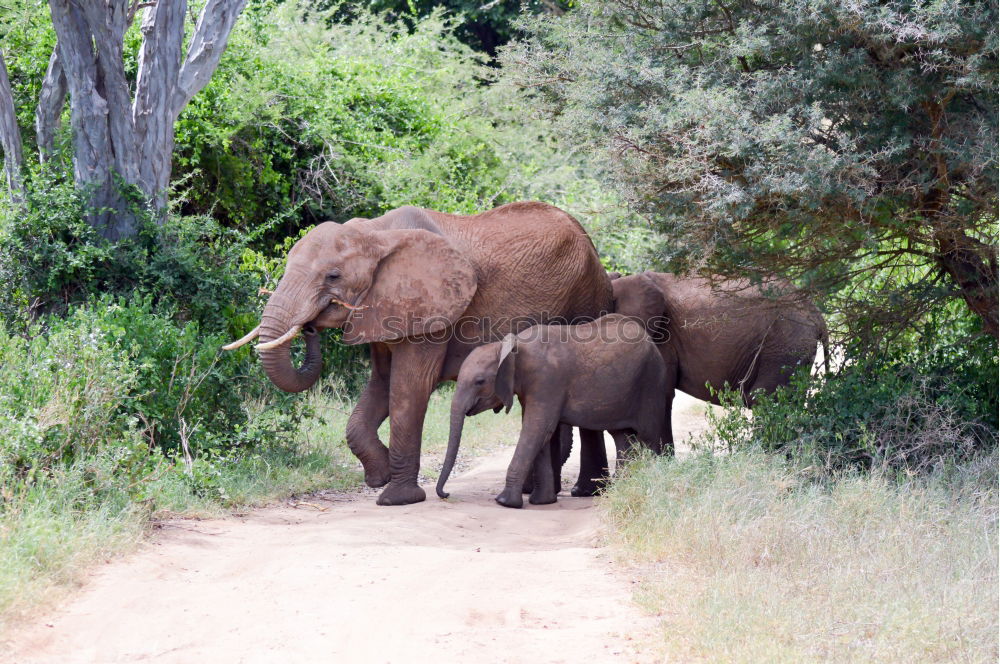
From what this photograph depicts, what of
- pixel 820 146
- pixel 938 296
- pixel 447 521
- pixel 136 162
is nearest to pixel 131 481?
pixel 447 521

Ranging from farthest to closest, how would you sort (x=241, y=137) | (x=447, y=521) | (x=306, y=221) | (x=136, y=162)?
1. (x=306, y=221)
2. (x=241, y=137)
3. (x=136, y=162)
4. (x=447, y=521)

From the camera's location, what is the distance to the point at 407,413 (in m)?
9.25

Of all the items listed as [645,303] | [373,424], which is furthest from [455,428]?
[645,303]

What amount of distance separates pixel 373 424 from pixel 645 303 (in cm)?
277

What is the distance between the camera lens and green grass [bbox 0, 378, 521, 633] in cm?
594

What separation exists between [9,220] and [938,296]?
7847 mm

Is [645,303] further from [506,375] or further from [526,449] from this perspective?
[526,449]

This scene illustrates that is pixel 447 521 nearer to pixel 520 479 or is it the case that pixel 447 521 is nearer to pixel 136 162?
pixel 520 479

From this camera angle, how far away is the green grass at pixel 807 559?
4.98 meters

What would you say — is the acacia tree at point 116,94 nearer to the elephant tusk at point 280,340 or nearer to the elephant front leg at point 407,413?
the elephant tusk at point 280,340

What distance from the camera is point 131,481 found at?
7613 mm

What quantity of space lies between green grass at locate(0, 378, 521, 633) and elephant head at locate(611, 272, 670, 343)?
100 inches

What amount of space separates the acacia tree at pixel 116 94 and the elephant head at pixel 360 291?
7.64 feet

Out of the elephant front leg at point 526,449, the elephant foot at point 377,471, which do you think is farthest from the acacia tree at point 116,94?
the elephant front leg at point 526,449
